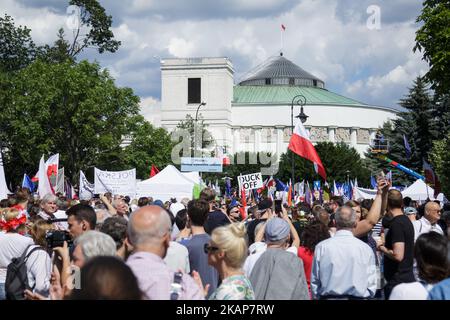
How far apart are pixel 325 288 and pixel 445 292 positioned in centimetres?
205

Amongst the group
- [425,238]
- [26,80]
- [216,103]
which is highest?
[216,103]

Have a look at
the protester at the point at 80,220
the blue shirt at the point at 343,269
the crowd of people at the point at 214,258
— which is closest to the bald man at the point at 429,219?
the crowd of people at the point at 214,258

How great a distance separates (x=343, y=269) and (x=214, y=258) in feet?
5.50

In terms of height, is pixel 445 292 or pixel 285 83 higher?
pixel 285 83

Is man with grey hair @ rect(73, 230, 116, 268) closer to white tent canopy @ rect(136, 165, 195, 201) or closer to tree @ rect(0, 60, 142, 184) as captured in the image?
white tent canopy @ rect(136, 165, 195, 201)

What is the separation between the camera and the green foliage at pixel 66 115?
5044 cm

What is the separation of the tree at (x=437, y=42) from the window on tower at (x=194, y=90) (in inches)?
4064

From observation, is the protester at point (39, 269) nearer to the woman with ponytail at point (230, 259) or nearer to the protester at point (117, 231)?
the protester at point (117, 231)

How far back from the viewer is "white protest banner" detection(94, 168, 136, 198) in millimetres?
26984

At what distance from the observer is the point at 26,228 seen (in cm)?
901
